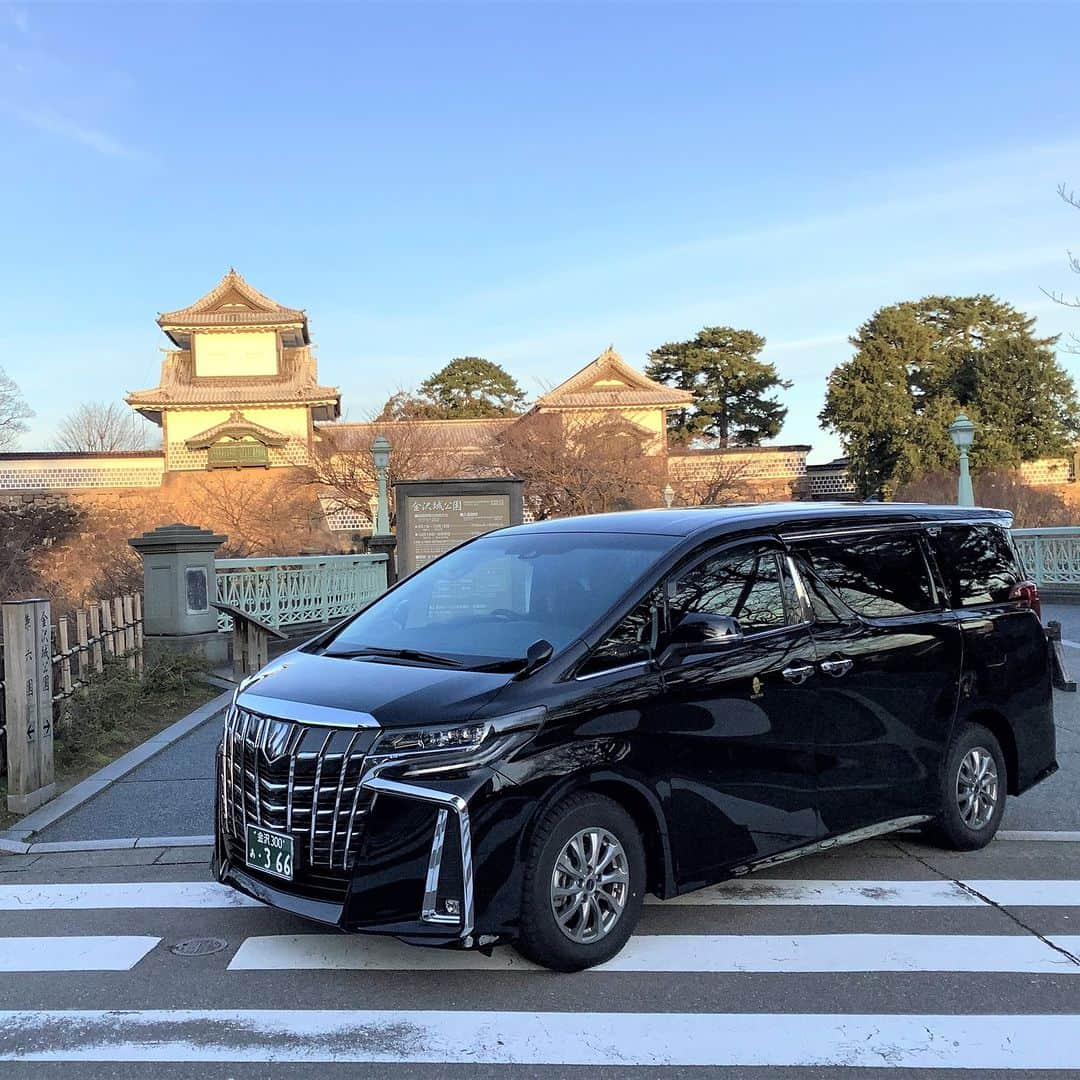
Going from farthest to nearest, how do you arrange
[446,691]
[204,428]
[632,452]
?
[204,428] < [632,452] < [446,691]

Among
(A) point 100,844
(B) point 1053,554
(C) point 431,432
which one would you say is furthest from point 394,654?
(C) point 431,432

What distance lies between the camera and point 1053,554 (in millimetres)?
18719

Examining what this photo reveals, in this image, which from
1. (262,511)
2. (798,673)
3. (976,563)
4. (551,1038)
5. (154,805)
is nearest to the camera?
(551,1038)

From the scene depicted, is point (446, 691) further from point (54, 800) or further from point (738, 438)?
point (738, 438)

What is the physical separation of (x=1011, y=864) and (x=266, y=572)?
11472mm

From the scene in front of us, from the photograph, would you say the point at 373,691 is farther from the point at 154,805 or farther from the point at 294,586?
the point at 294,586

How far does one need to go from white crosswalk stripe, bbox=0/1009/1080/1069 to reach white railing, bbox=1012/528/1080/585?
16441 millimetres

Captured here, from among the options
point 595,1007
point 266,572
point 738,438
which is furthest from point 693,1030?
point 738,438

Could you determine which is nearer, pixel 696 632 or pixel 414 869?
pixel 414 869

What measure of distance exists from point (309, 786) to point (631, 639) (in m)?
1.40

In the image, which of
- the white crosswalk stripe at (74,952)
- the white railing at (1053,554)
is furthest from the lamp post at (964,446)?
the white crosswalk stripe at (74,952)

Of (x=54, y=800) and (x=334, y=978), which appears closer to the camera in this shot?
(x=334, y=978)

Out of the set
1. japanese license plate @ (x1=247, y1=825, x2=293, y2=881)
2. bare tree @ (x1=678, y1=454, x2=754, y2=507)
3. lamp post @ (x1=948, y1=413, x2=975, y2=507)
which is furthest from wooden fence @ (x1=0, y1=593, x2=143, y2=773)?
bare tree @ (x1=678, y1=454, x2=754, y2=507)

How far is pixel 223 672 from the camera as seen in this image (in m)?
12.2
